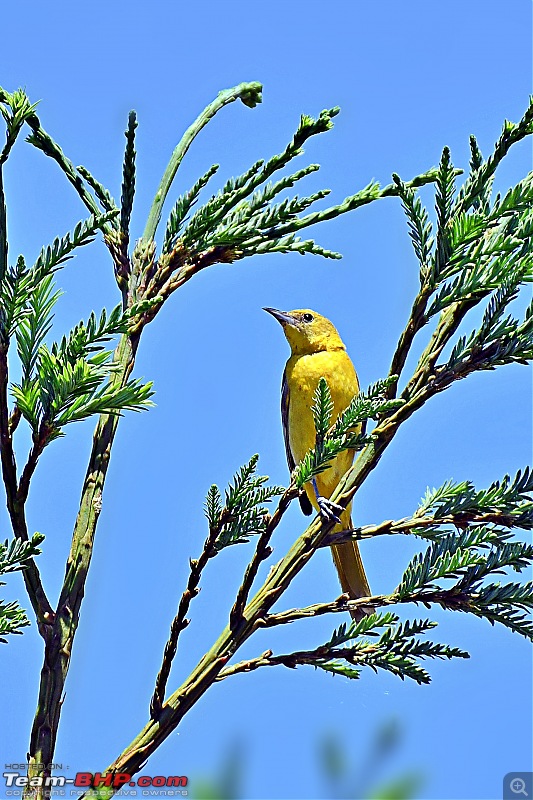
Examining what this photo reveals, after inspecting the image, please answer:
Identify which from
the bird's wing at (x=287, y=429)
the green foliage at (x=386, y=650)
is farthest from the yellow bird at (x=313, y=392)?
the green foliage at (x=386, y=650)

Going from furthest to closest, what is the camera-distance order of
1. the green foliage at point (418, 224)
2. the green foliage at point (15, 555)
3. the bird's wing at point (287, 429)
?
1. the bird's wing at point (287, 429)
2. the green foliage at point (418, 224)
3. the green foliage at point (15, 555)

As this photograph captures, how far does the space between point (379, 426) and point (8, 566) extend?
2.97 feet

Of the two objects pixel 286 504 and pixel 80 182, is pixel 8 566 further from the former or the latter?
pixel 80 182

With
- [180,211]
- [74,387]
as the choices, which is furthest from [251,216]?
[74,387]

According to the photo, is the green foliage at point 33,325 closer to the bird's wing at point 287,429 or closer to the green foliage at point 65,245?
the green foliage at point 65,245

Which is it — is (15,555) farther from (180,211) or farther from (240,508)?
(180,211)

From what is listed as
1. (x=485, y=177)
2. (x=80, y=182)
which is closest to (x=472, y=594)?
(x=485, y=177)

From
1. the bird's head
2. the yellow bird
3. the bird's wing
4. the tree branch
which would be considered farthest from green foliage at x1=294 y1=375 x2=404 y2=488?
the bird's head

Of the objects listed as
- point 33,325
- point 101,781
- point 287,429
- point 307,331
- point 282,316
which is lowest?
point 101,781

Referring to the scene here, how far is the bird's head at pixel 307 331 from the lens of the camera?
557 cm

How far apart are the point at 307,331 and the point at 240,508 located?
3546mm

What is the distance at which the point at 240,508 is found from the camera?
214 cm

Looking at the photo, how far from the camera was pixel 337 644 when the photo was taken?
7.06 ft

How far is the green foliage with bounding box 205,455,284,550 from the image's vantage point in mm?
2117
